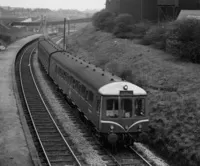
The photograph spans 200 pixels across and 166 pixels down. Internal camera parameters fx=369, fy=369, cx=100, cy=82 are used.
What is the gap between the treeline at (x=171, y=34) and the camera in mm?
23433

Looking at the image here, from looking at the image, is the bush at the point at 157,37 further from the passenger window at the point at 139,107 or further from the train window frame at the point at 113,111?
the train window frame at the point at 113,111

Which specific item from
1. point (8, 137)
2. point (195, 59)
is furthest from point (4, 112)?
point (195, 59)

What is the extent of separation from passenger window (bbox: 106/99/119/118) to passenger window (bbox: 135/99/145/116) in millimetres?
793

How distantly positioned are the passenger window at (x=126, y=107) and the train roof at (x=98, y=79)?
0.42m

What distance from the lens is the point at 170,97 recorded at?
1803 cm

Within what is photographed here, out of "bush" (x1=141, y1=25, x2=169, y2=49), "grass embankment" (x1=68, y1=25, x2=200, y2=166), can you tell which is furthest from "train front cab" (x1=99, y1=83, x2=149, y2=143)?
"bush" (x1=141, y1=25, x2=169, y2=49)

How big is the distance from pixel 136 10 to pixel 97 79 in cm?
2842

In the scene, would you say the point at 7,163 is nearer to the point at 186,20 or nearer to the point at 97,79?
the point at 97,79

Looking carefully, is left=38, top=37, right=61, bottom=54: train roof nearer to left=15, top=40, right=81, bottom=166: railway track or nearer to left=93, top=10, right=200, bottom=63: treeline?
left=15, top=40, right=81, bottom=166: railway track

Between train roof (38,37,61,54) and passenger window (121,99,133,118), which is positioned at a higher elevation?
train roof (38,37,61,54)

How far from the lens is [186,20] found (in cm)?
2488

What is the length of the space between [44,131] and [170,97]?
629cm

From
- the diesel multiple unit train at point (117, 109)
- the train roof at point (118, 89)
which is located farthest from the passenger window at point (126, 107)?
the train roof at point (118, 89)

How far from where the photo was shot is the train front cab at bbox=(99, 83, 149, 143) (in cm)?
1408
